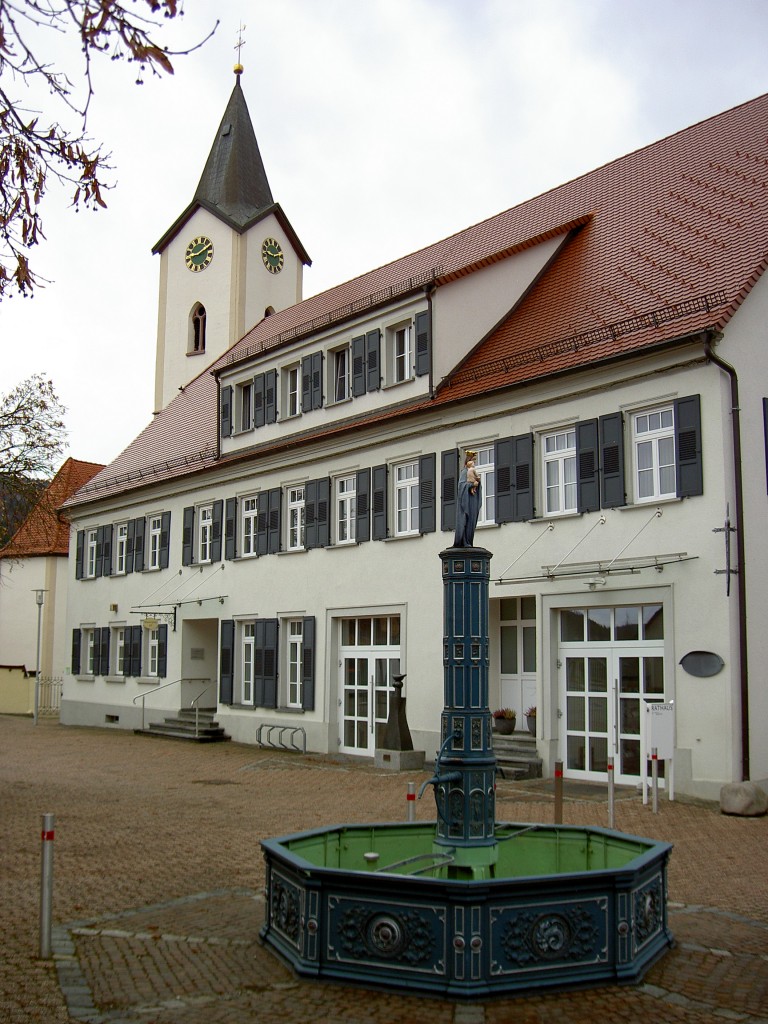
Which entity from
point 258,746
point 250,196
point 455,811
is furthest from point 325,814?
point 250,196

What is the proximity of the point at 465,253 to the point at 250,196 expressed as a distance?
19.9 m

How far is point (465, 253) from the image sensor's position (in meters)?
25.0

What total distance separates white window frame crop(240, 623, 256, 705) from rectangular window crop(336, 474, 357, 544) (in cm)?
377

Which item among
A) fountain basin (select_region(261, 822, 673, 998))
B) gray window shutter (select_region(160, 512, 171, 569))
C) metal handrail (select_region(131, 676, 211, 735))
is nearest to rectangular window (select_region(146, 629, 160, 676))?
metal handrail (select_region(131, 676, 211, 735))

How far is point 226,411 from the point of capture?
27.6 m

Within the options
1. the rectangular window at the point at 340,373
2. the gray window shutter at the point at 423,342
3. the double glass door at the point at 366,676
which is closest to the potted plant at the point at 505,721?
the double glass door at the point at 366,676

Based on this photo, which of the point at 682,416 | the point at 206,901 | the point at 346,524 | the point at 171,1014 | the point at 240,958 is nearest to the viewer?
the point at 171,1014

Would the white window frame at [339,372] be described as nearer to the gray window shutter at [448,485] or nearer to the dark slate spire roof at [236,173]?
the gray window shutter at [448,485]

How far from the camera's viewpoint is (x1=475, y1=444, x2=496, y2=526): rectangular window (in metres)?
19.4

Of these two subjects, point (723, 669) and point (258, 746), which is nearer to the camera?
point (723, 669)

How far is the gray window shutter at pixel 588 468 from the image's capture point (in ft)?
56.7

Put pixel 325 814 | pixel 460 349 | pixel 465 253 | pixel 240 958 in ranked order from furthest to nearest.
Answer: pixel 465 253 < pixel 460 349 < pixel 325 814 < pixel 240 958

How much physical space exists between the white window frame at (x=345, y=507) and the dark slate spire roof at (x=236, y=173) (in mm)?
19546

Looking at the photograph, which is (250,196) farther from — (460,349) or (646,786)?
(646,786)
